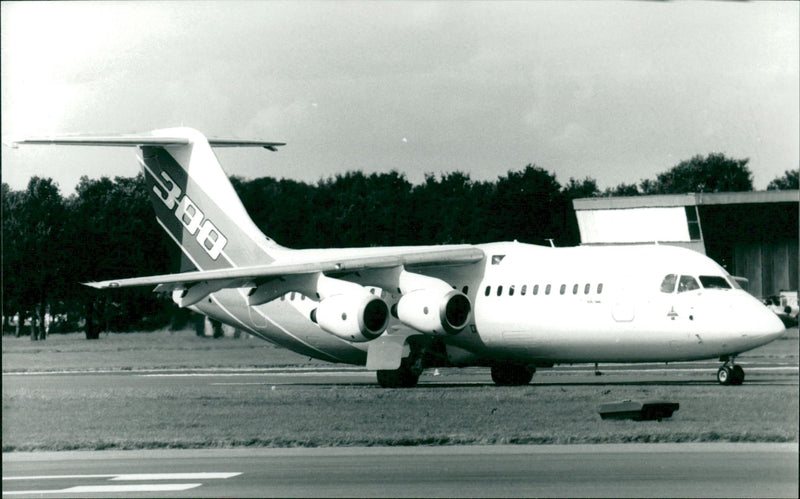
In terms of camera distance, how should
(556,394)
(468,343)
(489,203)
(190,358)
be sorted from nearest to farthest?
(556,394), (468,343), (489,203), (190,358)

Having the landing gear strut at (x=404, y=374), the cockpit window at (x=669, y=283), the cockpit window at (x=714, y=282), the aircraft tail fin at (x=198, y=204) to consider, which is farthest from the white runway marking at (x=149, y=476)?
the aircraft tail fin at (x=198, y=204)

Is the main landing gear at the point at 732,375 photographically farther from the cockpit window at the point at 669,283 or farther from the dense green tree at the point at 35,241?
the dense green tree at the point at 35,241

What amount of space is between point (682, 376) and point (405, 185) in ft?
50.6

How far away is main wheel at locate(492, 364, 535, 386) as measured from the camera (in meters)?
30.8

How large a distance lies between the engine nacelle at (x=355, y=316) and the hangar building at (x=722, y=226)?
34.3ft

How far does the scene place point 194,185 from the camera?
34.6 metres

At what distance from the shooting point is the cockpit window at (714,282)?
88.1ft

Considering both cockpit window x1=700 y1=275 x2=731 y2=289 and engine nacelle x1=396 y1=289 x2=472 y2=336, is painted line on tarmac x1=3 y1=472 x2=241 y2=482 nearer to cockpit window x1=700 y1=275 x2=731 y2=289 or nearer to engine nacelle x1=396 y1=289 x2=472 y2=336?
engine nacelle x1=396 y1=289 x2=472 y2=336

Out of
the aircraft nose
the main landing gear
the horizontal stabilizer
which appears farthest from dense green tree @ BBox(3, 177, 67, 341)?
the aircraft nose

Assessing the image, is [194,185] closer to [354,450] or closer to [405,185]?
[405,185]

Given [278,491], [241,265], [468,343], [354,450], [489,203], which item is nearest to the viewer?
[278,491]

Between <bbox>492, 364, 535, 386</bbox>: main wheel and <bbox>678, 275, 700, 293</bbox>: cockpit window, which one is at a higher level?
<bbox>678, 275, 700, 293</bbox>: cockpit window

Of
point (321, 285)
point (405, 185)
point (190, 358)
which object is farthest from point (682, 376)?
point (190, 358)

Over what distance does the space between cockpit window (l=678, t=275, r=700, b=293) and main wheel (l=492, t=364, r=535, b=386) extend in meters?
5.17
